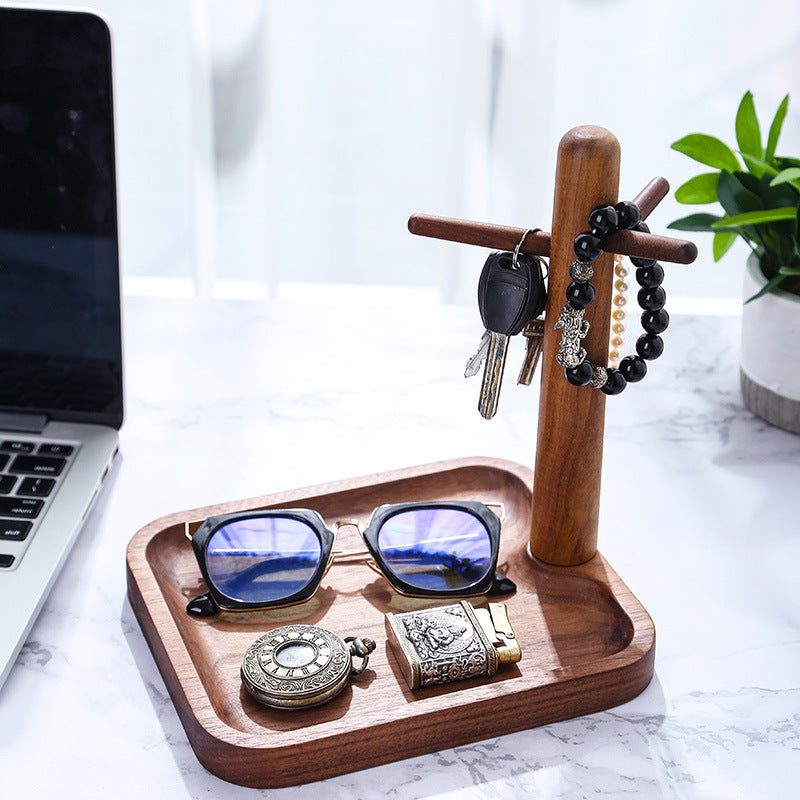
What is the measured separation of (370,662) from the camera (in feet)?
1.94

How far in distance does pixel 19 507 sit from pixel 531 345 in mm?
342

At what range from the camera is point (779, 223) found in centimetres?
82

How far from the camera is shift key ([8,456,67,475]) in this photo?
0.72 meters

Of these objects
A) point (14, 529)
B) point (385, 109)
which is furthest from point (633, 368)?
point (385, 109)

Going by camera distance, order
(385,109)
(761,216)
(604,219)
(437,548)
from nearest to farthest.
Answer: (604,219), (437,548), (761,216), (385,109)

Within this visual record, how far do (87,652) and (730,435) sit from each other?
1.71 feet

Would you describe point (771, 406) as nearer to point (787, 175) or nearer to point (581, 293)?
point (787, 175)

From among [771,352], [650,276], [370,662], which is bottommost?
[370,662]

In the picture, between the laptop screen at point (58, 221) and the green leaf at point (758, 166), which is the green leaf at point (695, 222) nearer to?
the green leaf at point (758, 166)

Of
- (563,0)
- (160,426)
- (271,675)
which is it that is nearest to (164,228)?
(563,0)

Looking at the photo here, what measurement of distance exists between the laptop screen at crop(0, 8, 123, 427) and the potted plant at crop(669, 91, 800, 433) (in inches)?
16.9

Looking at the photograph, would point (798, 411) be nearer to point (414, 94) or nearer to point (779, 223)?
point (779, 223)

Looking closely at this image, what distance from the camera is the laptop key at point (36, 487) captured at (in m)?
0.70

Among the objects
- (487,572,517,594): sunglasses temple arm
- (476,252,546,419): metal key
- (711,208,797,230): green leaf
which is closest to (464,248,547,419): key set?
(476,252,546,419): metal key
